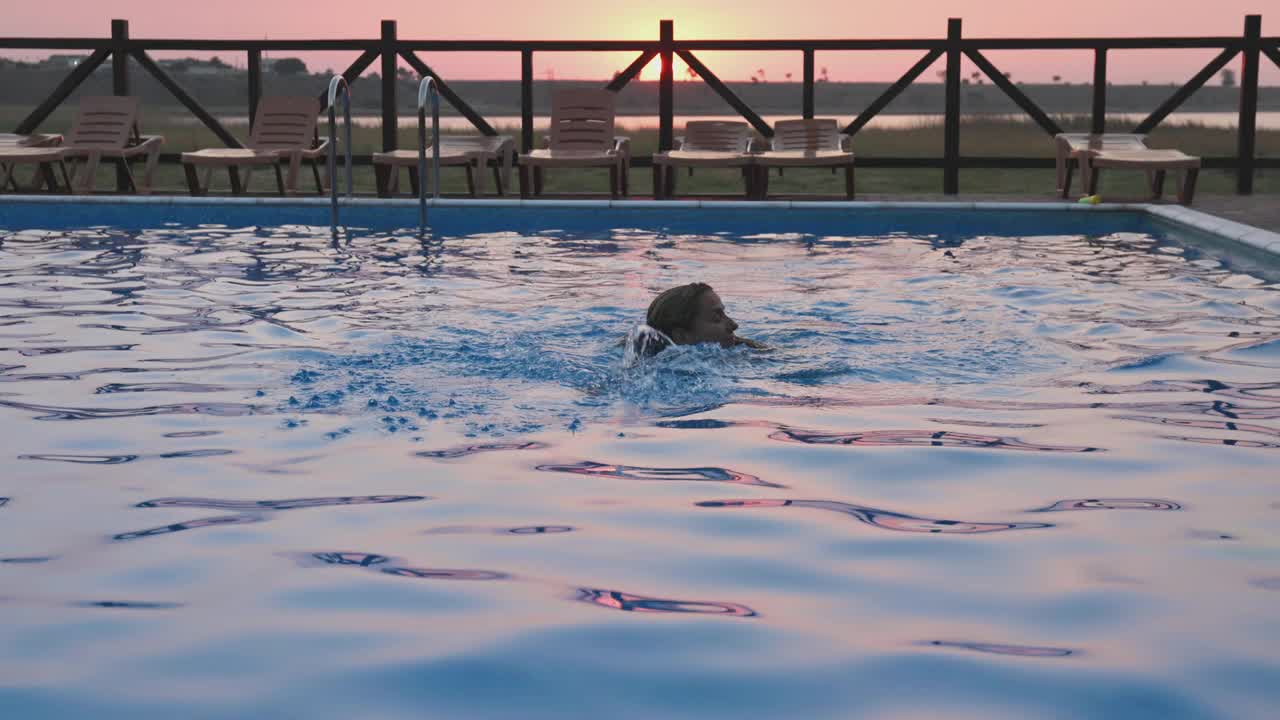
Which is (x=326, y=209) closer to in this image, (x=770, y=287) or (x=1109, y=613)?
(x=770, y=287)

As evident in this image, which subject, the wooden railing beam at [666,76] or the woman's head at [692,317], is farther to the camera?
the wooden railing beam at [666,76]

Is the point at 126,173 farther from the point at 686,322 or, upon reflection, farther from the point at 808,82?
the point at 686,322

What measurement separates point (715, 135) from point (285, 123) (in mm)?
3767

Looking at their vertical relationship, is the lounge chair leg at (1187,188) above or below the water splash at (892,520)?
above

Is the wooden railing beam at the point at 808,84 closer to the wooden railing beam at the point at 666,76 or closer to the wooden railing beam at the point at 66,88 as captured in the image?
the wooden railing beam at the point at 666,76

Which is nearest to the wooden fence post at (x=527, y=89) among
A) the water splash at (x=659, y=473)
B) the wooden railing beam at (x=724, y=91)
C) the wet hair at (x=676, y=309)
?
the wooden railing beam at (x=724, y=91)

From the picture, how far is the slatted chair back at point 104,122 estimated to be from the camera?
40.4 ft

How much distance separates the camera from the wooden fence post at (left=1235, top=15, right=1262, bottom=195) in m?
12.5

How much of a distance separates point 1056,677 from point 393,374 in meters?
3.09

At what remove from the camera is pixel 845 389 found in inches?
189

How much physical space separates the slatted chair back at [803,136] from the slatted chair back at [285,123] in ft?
13.1

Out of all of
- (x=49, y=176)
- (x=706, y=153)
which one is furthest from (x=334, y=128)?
(x=49, y=176)

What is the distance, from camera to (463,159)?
1177 centimetres

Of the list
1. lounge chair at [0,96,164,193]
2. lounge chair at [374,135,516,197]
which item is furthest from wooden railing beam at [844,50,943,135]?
lounge chair at [0,96,164,193]
